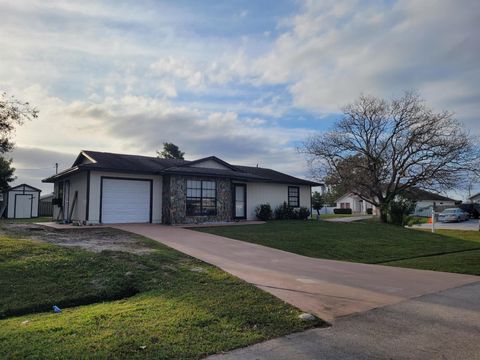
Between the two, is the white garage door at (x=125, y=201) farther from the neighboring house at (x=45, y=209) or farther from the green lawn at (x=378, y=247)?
the neighboring house at (x=45, y=209)

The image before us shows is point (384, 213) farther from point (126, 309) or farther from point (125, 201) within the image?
point (126, 309)

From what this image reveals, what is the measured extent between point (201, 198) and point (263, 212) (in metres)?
4.81

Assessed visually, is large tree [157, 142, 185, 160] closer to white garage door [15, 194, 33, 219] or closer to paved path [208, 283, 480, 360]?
white garage door [15, 194, 33, 219]

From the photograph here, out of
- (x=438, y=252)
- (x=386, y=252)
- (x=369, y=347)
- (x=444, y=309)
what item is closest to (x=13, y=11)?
(x=369, y=347)

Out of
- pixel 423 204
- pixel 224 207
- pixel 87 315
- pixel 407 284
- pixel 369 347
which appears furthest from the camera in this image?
pixel 423 204

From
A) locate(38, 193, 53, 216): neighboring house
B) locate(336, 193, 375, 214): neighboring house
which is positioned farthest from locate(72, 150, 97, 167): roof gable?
locate(336, 193, 375, 214): neighboring house

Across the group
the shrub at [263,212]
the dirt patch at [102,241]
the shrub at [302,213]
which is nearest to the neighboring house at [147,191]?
the shrub at [263,212]

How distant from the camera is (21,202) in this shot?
30094 millimetres

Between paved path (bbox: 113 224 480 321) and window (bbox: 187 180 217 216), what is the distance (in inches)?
293

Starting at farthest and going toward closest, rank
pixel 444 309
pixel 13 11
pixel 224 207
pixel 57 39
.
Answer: pixel 224 207, pixel 57 39, pixel 13 11, pixel 444 309

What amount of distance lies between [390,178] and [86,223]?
66.9ft

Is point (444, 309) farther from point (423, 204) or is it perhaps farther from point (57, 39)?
point (423, 204)

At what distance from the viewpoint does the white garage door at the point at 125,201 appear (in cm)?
1789

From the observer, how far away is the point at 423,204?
52938 millimetres
